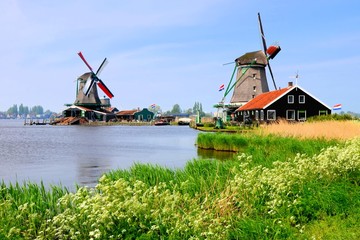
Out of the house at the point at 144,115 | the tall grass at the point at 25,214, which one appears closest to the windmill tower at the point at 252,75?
the house at the point at 144,115

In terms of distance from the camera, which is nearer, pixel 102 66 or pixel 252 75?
pixel 252 75

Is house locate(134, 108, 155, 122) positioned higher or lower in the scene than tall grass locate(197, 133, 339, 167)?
higher

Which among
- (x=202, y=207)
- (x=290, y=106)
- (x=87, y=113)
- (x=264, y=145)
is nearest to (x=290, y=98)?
(x=290, y=106)

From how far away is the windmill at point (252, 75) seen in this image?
211ft

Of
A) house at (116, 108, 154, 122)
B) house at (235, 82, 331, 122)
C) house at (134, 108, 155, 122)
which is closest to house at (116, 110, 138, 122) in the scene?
house at (116, 108, 154, 122)

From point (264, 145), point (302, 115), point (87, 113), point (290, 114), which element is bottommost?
point (264, 145)

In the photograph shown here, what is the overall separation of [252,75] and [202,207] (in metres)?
59.3

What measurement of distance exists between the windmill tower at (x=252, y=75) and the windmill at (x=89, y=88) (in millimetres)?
39303

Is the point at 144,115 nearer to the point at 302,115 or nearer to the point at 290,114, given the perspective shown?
the point at 290,114

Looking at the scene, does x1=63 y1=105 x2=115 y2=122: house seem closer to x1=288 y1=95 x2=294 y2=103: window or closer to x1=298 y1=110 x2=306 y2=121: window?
x1=288 y1=95 x2=294 y2=103: window

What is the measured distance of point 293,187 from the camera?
29.0ft

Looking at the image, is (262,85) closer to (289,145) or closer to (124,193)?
(289,145)

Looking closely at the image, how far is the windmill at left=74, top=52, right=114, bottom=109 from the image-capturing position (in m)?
93.5

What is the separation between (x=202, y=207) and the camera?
23.5 ft
